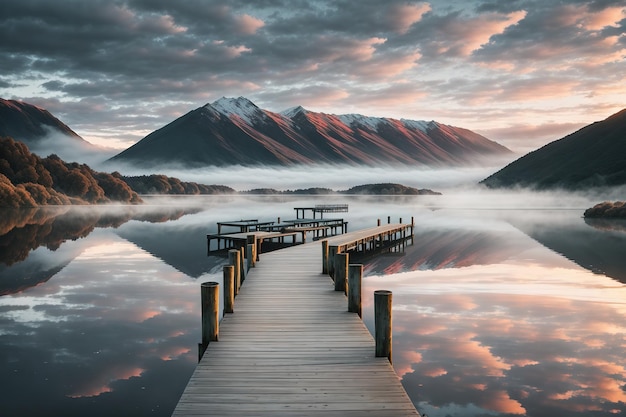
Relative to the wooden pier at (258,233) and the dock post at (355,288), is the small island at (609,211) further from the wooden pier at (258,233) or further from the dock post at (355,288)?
the dock post at (355,288)

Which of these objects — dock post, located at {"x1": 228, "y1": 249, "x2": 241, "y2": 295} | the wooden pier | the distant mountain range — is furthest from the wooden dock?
the distant mountain range

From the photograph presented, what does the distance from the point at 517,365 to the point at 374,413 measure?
19.7 ft

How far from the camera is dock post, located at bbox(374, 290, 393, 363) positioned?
8.48 meters

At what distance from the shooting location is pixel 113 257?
30.5 metres

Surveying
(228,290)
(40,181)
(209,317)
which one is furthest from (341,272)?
(40,181)

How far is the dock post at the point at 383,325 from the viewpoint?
27.8 ft

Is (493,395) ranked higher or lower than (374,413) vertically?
lower

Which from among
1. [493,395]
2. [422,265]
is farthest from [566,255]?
[493,395]

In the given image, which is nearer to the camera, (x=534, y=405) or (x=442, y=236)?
(x=534, y=405)

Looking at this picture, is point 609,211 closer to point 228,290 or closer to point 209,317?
point 228,290

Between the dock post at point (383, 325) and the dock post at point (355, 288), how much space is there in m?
2.89

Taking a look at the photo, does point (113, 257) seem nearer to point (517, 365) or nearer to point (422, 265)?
point (422, 265)

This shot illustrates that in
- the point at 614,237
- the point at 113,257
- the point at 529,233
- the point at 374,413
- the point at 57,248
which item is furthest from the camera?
the point at 529,233

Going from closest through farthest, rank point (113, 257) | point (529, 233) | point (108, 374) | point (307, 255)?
point (108, 374), point (307, 255), point (113, 257), point (529, 233)
